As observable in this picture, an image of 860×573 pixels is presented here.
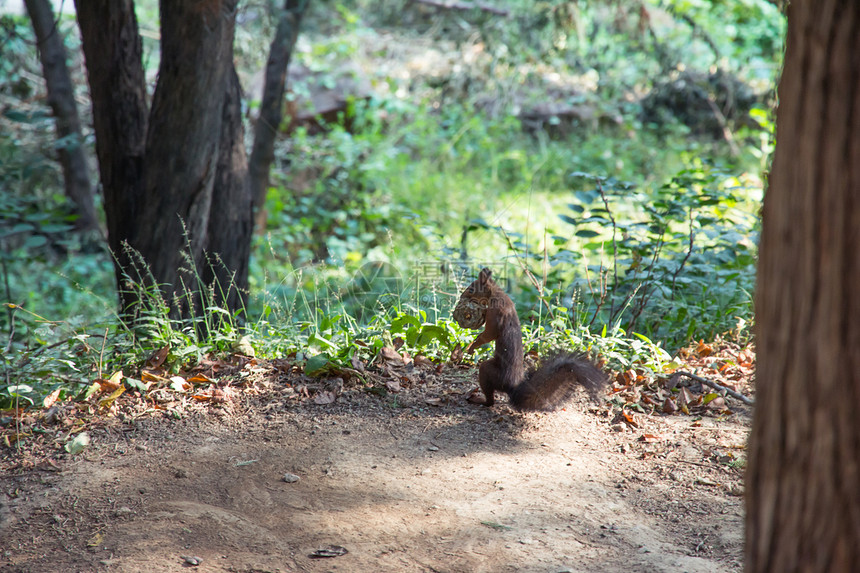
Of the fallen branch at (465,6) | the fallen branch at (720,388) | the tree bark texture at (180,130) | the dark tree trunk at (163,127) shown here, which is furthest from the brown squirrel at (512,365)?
the fallen branch at (465,6)

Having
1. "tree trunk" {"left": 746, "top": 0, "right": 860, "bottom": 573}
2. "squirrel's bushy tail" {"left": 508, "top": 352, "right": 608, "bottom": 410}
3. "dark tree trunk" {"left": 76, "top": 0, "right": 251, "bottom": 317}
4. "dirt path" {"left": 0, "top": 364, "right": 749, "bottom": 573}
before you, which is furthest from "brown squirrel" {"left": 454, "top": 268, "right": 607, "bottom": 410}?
"dark tree trunk" {"left": 76, "top": 0, "right": 251, "bottom": 317}

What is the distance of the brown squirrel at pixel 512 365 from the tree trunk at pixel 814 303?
75.0 inches

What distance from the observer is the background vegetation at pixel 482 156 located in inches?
236

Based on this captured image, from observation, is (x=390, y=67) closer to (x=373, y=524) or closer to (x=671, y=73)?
(x=671, y=73)

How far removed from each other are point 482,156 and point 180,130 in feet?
27.2

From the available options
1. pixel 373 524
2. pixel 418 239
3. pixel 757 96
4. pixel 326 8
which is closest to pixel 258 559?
pixel 373 524

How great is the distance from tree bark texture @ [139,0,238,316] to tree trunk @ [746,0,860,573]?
417 cm

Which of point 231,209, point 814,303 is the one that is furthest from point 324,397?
point 814,303

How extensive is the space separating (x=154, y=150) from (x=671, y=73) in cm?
1092

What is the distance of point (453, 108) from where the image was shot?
14039mm

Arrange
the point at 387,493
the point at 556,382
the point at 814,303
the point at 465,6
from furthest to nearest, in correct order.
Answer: the point at 465,6 → the point at 556,382 → the point at 387,493 → the point at 814,303

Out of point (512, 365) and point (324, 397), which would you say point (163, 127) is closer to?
point (324, 397)

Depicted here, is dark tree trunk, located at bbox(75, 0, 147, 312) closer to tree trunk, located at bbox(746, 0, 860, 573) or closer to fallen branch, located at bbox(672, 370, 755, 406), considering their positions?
fallen branch, located at bbox(672, 370, 755, 406)

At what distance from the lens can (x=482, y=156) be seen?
41.7ft
